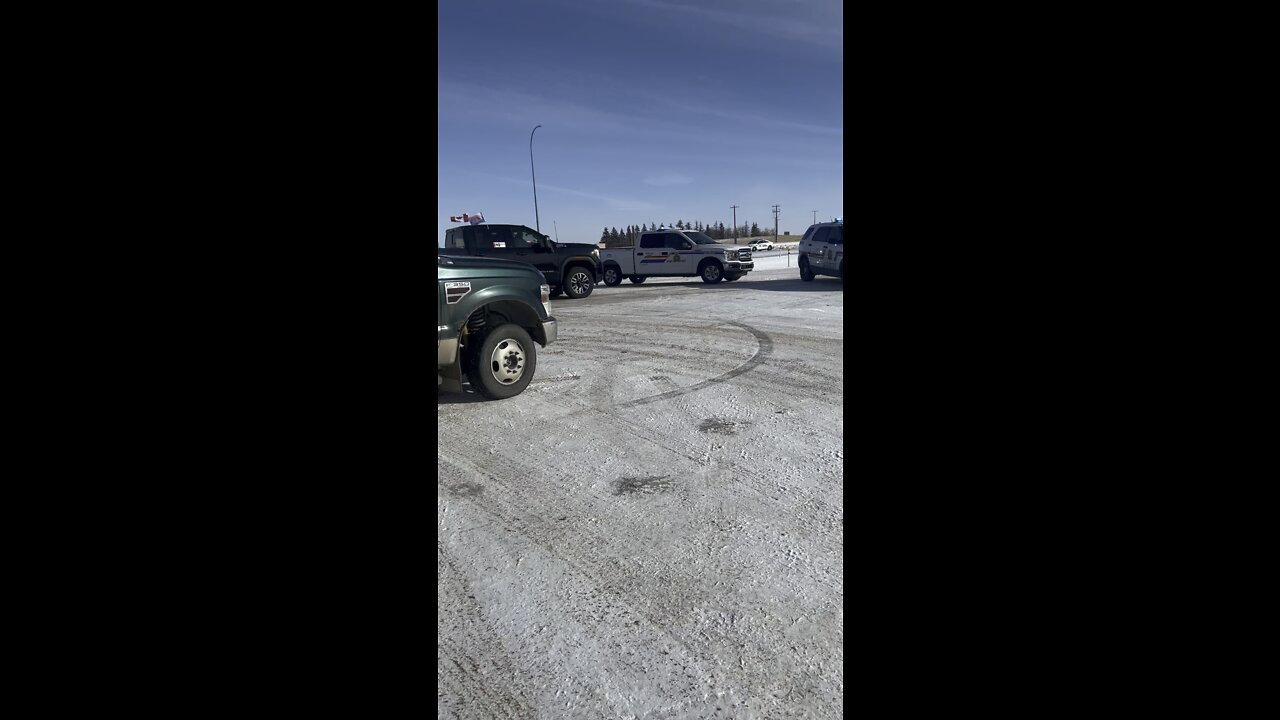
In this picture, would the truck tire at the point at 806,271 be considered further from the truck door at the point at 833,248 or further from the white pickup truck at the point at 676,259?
the white pickup truck at the point at 676,259

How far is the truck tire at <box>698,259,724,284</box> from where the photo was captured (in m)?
22.0

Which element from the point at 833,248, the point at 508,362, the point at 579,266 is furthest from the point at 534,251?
the point at 508,362

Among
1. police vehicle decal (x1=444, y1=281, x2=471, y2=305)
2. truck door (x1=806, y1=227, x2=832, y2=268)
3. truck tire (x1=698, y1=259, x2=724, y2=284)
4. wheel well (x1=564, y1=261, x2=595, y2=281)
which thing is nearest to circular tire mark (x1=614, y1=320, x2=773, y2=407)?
police vehicle decal (x1=444, y1=281, x2=471, y2=305)

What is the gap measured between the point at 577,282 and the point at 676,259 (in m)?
4.73

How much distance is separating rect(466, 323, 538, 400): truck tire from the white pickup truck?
50.4ft

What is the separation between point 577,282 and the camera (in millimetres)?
18500

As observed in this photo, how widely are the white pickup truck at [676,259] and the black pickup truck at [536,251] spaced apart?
3.61 m

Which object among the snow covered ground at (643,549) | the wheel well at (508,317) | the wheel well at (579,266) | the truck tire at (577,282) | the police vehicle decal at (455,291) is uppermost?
the wheel well at (579,266)

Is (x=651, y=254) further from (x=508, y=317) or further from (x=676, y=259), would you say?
(x=508, y=317)

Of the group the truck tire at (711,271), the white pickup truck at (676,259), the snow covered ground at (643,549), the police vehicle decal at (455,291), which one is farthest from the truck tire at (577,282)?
the police vehicle decal at (455,291)

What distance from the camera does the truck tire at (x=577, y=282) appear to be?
1834 cm
